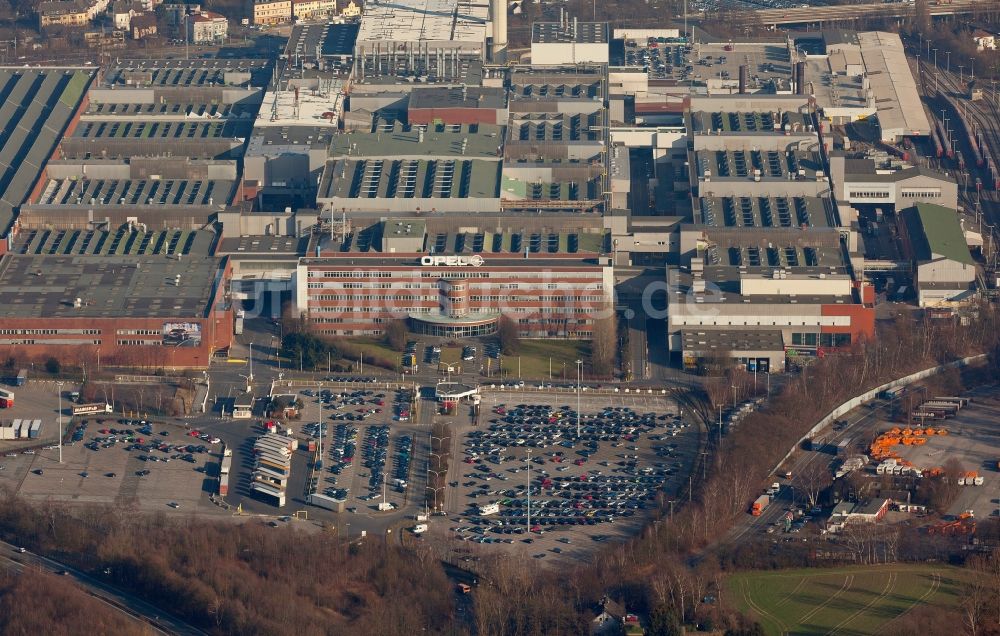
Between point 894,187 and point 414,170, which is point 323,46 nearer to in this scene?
point 414,170

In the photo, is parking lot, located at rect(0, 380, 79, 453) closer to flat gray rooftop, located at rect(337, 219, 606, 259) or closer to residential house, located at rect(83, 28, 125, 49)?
flat gray rooftop, located at rect(337, 219, 606, 259)

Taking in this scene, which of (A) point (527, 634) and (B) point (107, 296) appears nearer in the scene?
(A) point (527, 634)

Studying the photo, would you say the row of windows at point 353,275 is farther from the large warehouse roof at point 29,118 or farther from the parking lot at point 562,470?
the large warehouse roof at point 29,118

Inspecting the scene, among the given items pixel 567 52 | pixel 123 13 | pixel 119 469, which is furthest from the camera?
pixel 123 13

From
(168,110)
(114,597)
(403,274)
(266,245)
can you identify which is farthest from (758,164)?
(114,597)

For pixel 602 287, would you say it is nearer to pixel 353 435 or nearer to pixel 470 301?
pixel 470 301

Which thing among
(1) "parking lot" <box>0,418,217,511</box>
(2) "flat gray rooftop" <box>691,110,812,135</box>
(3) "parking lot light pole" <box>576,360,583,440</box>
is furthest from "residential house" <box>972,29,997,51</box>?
(1) "parking lot" <box>0,418,217,511</box>

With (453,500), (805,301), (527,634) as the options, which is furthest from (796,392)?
(527,634)
